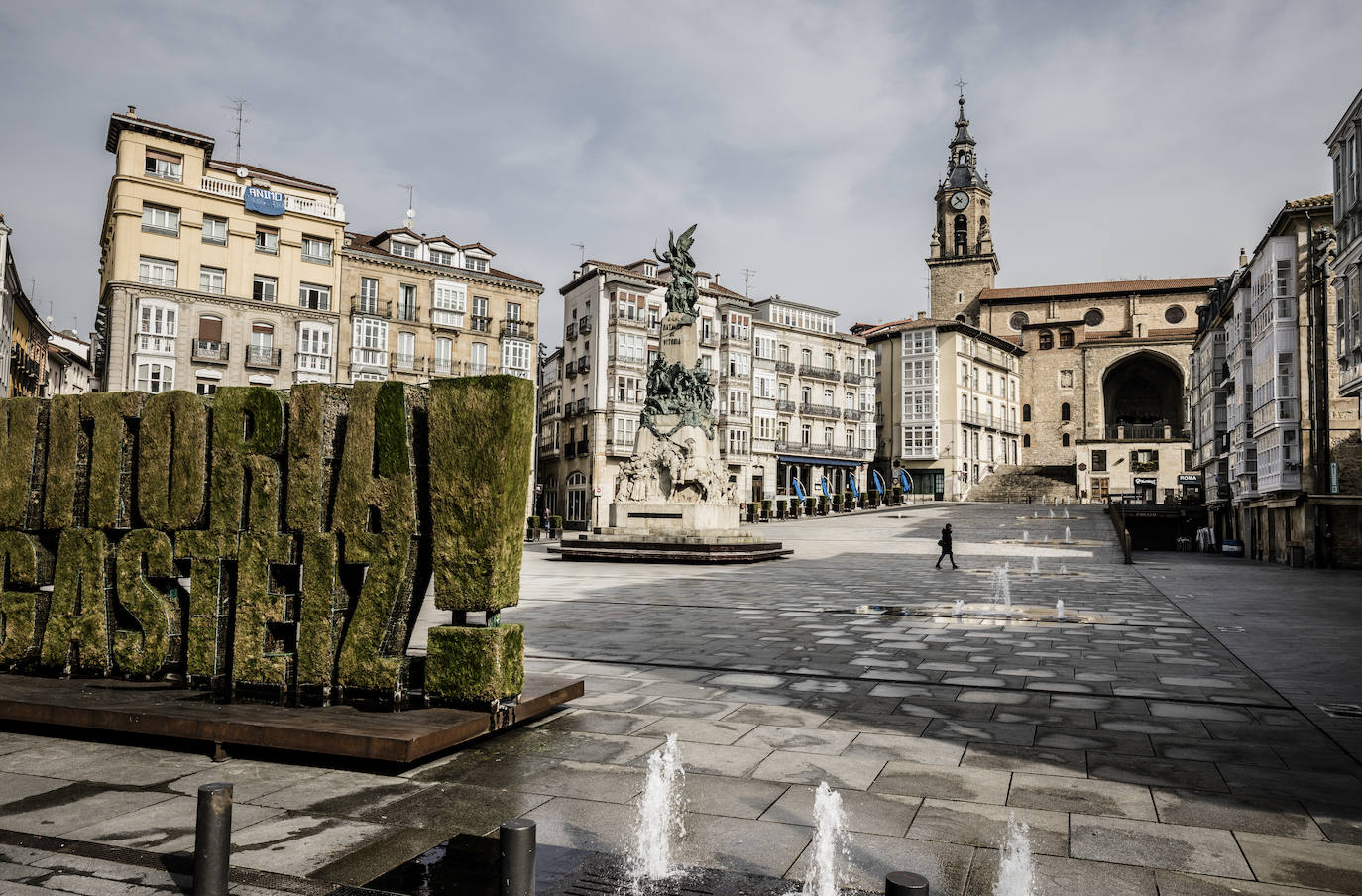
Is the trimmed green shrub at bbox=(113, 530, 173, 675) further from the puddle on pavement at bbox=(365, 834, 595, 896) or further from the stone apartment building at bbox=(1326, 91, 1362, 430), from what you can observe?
the stone apartment building at bbox=(1326, 91, 1362, 430)

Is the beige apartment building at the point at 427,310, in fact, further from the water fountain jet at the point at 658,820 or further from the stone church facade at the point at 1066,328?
the stone church facade at the point at 1066,328

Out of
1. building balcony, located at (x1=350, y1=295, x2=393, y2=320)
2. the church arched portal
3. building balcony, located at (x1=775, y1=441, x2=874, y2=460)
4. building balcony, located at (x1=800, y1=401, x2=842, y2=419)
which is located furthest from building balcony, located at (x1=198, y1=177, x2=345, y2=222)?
the church arched portal

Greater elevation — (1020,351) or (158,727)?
(1020,351)

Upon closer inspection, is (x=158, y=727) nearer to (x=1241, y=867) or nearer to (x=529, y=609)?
(x=1241, y=867)

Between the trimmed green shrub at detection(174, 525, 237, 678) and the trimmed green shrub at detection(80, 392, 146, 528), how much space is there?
1082 millimetres

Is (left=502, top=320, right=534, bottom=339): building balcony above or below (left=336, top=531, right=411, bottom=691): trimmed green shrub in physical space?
above

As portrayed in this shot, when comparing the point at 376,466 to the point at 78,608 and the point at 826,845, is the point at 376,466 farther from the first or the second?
the point at 826,845

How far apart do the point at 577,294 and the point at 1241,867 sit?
5791 centimetres

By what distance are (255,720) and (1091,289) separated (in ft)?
291

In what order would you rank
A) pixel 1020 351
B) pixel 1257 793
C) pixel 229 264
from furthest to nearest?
pixel 1020 351 < pixel 229 264 < pixel 1257 793

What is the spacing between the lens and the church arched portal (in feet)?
255

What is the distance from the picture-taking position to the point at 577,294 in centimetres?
6000

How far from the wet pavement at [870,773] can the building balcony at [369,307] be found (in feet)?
129

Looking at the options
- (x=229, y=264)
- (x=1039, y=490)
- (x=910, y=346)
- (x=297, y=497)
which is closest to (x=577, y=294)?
(x=229, y=264)
